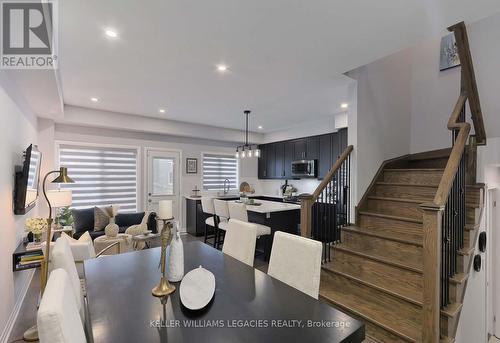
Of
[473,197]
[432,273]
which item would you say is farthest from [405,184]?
[432,273]

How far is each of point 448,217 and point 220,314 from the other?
2.03 m

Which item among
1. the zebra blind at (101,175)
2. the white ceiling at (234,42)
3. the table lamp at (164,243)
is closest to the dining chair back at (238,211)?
the white ceiling at (234,42)

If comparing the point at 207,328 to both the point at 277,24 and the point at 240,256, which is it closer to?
the point at 240,256

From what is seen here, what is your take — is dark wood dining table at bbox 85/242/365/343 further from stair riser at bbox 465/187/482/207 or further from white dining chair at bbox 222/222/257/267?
stair riser at bbox 465/187/482/207

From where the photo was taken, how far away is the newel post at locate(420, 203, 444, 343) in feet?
6.05

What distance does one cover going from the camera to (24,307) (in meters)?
2.80

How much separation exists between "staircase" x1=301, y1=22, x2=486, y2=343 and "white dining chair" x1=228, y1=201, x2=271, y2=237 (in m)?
0.89

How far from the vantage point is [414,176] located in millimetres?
3418

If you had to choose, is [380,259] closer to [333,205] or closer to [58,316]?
[333,205]

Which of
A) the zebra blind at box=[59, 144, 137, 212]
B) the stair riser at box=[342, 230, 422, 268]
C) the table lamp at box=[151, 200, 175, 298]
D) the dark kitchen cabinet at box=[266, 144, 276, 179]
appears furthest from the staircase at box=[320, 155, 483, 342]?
the zebra blind at box=[59, 144, 137, 212]

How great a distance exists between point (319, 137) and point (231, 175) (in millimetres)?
2811

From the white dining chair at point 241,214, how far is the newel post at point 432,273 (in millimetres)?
2335

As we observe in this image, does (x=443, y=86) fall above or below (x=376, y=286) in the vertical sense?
above

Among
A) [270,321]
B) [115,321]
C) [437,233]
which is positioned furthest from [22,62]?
[437,233]
